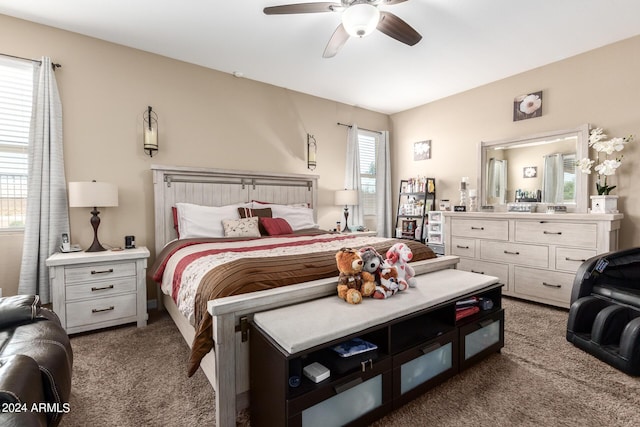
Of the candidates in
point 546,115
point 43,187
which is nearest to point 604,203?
point 546,115

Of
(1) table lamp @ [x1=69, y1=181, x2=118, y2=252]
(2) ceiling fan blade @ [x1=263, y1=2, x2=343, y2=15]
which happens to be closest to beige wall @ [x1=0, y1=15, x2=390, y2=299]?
(1) table lamp @ [x1=69, y1=181, x2=118, y2=252]

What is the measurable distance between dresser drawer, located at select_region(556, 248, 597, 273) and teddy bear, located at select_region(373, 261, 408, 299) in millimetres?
2227

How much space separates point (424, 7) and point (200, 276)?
2.61 metres

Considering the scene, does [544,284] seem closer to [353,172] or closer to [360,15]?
[353,172]

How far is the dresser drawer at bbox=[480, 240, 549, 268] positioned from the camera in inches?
124

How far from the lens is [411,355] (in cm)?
154

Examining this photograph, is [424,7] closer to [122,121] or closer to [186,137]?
[186,137]

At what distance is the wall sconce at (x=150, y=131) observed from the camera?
3.06 metres

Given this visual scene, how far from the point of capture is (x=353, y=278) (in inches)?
67.6

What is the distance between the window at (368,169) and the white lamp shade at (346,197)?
0.55m

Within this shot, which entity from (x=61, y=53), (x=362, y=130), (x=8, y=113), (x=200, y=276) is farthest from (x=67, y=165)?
(x=362, y=130)

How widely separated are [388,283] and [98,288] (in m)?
2.34

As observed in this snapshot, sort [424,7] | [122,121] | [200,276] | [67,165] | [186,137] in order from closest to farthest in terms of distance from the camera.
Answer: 1. [200,276]
2. [424,7]
3. [67,165]
4. [122,121]
5. [186,137]

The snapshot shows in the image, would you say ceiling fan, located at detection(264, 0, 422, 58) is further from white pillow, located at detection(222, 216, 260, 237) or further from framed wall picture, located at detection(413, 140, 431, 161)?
framed wall picture, located at detection(413, 140, 431, 161)
